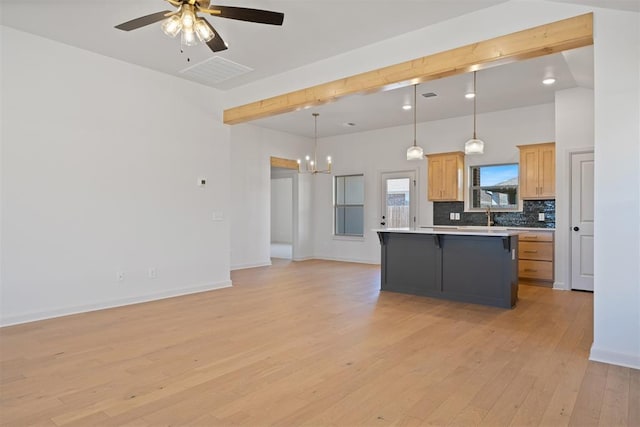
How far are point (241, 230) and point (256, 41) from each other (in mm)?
4434

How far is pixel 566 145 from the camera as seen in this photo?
567 cm

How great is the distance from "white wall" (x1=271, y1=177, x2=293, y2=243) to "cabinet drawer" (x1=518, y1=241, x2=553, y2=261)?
917 cm

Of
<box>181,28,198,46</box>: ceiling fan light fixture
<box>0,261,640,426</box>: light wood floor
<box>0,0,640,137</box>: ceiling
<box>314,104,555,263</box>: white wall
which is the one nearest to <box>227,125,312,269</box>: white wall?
<box>314,104,555,263</box>: white wall

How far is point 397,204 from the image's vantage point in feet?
27.7

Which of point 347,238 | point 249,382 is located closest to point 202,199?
point 249,382

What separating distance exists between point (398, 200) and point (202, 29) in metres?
6.26

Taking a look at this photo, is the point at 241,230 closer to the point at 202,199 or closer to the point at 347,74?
the point at 202,199

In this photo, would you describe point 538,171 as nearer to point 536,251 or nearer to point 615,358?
point 536,251

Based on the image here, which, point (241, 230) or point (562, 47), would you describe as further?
point (241, 230)

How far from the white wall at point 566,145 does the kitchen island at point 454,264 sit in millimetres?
1312

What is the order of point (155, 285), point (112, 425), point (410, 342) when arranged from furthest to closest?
1. point (155, 285)
2. point (410, 342)
3. point (112, 425)

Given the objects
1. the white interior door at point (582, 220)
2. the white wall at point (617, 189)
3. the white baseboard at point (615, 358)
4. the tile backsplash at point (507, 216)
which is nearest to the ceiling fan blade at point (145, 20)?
the white wall at point (617, 189)

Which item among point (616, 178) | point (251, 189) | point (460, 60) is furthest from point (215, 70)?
point (616, 178)

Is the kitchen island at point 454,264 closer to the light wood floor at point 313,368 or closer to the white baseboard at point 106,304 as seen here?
the light wood floor at point 313,368
